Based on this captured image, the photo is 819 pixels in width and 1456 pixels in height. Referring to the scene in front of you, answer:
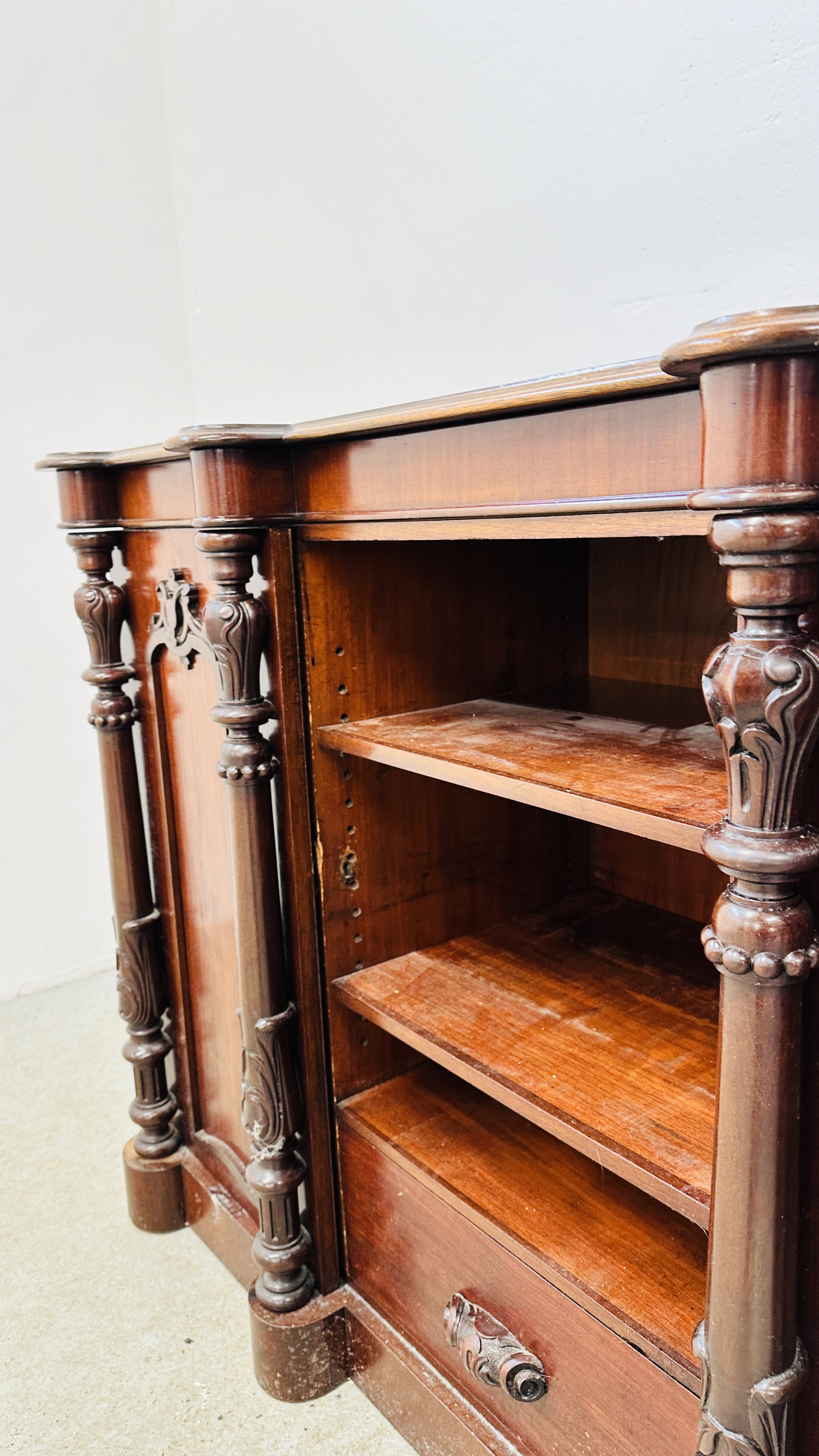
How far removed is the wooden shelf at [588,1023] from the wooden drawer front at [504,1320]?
18 cm

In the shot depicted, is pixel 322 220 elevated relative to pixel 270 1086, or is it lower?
elevated

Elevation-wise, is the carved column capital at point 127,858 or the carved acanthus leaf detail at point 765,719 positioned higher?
the carved acanthus leaf detail at point 765,719

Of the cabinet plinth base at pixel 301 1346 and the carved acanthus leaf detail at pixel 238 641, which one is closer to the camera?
the carved acanthus leaf detail at pixel 238 641

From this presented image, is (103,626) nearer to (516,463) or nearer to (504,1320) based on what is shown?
(516,463)

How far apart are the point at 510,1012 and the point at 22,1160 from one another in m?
1.22

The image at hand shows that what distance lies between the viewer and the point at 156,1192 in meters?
1.67

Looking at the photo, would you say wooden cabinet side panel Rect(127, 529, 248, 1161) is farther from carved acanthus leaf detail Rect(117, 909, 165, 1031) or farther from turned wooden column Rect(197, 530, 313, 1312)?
turned wooden column Rect(197, 530, 313, 1312)

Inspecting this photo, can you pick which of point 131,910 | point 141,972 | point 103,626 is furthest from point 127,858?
point 103,626

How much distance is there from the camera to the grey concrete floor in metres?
1.30

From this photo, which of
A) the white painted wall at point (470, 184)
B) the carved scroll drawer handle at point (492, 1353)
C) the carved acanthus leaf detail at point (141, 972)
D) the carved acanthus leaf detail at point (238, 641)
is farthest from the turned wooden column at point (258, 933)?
the white painted wall at point (470, 184)

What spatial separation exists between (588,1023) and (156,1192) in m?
0.93

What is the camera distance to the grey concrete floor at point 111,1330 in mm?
1297

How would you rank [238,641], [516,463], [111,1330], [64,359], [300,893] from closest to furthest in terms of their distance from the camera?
[516,463]
[238,641]
[300,893]
[111,1330]
[64,359]

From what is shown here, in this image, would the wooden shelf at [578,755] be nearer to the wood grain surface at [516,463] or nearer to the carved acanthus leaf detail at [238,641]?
the carved acanthus leaf detail at [238,641]
